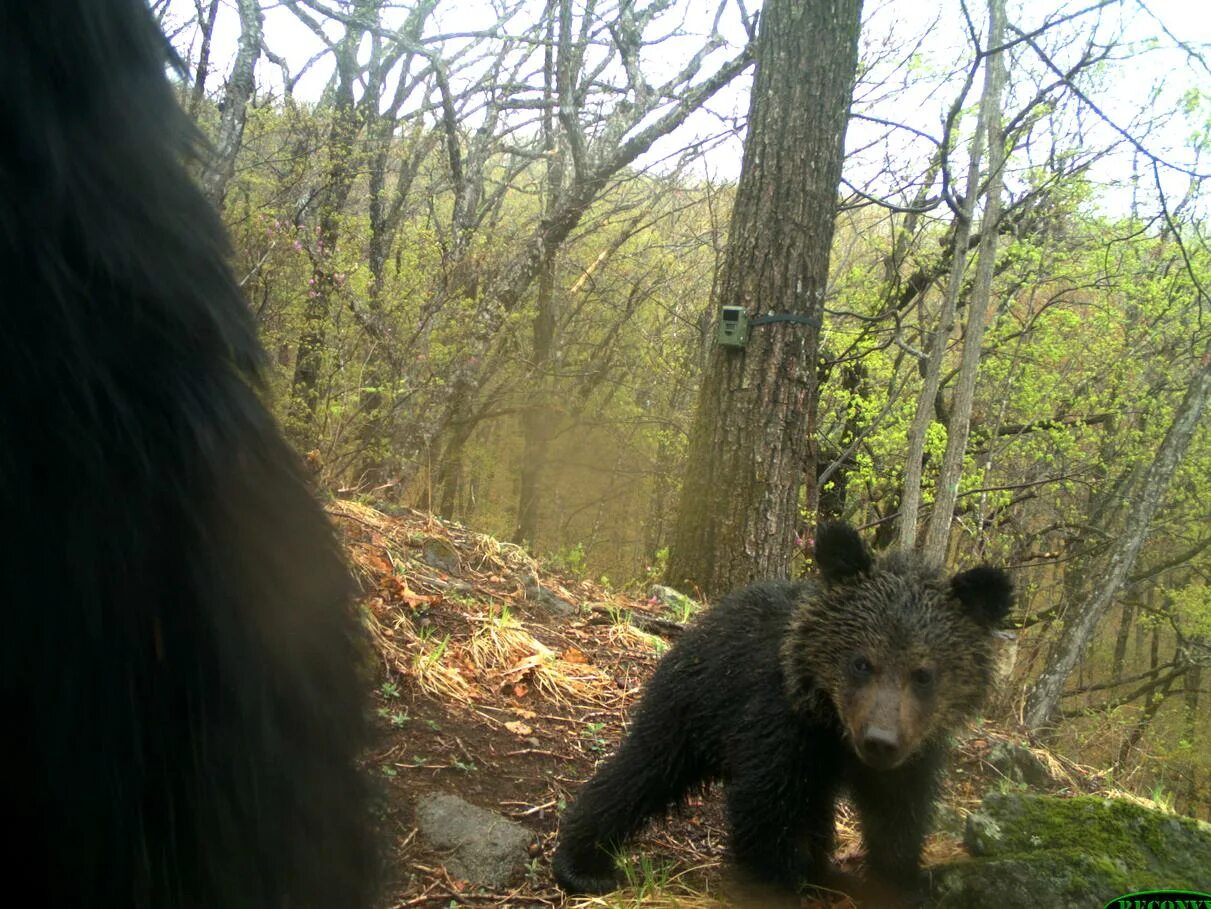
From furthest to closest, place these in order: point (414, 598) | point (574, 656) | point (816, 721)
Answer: point (574, 656)
point (414, 598)
point (816, 721)

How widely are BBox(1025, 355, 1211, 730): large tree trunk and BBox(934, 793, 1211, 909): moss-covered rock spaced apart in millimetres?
8134

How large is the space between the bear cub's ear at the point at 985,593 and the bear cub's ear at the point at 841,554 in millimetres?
322

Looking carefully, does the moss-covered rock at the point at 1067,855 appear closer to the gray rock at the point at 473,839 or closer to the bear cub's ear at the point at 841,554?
the bear cub's ear at the point at 841,554

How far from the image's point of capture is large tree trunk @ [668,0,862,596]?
18.5 ft

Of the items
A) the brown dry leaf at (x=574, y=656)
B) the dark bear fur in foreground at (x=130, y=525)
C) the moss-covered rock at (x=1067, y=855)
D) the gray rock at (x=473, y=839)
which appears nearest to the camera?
the dark bear fur in foreground at (x=130, y=525)

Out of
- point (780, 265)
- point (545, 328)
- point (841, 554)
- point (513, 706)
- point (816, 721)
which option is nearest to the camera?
point (816, 721)

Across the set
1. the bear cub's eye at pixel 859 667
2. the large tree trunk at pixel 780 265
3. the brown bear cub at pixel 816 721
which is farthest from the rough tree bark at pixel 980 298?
the bear cub's eye at pixel 859 667

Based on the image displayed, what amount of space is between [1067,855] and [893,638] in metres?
0.82

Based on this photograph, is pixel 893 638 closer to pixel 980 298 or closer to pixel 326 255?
pixel 980 298

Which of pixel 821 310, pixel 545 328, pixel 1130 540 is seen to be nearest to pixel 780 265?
pixel 821 310

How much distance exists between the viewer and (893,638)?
9.61 ft

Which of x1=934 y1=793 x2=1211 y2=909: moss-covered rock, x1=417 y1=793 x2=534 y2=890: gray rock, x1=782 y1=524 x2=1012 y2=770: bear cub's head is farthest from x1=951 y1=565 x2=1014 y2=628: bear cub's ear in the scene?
x1=417 y1=793 x2=534 y2=890: gray rock

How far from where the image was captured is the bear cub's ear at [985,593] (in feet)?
9.62

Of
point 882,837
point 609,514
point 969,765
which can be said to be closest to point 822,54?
point 969,765
